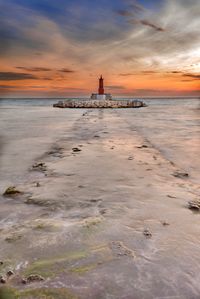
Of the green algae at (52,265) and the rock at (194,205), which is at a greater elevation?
the green algae at (52,265)

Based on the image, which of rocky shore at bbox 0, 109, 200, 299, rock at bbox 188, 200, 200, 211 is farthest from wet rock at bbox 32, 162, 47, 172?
rock at bbox 188, 200, 200, 211

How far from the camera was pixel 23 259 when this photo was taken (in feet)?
8.21

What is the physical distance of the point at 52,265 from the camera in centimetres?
241

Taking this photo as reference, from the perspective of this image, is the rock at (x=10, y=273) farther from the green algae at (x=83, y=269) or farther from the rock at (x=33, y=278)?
the green algae at (x=83, y=269)

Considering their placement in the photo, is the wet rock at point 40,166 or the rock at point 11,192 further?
the wet rock at point 40,166

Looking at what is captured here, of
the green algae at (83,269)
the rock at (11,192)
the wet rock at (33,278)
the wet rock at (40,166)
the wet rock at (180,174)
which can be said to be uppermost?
the wet rock at (33,278)

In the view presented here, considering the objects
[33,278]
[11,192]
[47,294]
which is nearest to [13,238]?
[33,278]

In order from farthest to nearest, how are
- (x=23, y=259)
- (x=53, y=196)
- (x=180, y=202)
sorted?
(x=53, y=196)
(x=180, y=202)
(x=23, y=259)

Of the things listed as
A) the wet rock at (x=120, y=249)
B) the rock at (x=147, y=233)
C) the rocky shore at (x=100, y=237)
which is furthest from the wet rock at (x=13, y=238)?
the rock at (x=147, y=233)

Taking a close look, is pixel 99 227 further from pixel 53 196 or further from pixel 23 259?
pixel 53 196

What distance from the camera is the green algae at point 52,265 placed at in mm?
2318

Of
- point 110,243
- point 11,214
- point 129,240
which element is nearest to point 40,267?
point 110,243

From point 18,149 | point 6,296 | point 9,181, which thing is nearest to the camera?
point 6,296

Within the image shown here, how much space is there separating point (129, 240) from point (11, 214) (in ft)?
5.09
